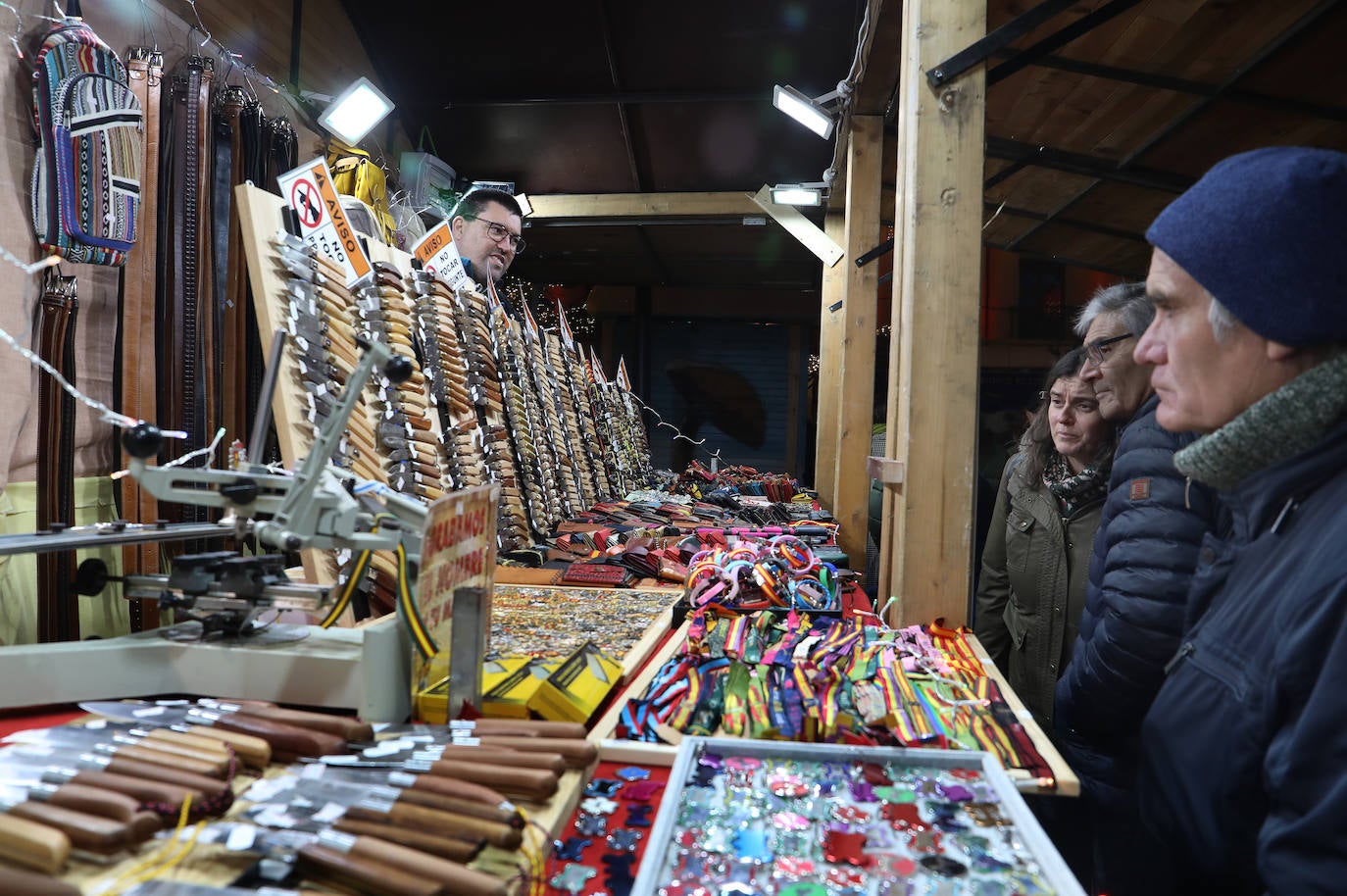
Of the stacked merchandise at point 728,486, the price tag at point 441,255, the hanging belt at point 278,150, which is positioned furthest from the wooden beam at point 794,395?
the hanging belt at point 278,150

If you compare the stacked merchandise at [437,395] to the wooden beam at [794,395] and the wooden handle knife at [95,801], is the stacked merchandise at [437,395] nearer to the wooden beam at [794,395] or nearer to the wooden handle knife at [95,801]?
the wooden handle knife at [95,801]

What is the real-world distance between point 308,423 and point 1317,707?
2.49 m

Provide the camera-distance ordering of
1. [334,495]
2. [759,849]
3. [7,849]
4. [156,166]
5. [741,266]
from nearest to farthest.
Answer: [7,849], [759,849], [334,495], [156,166], [741,266]

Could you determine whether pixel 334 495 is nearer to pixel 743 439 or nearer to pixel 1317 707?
pixel 1317 707

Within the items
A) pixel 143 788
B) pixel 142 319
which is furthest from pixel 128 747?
pixel 142 319

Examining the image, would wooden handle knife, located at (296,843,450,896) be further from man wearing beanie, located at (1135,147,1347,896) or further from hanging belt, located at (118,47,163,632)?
hanging belt, located at (118,47,163,632)

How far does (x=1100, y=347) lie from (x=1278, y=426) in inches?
57.1

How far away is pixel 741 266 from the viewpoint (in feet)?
36.0

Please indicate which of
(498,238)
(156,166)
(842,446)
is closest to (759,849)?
(156,166)

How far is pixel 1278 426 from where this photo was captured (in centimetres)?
130

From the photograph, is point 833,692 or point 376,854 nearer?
point 376,854

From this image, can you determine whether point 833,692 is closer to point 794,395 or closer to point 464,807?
point 464,807

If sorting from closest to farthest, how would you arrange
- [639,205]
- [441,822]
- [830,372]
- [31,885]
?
[31,885] → [441,822] → [830,372] → [639,205]

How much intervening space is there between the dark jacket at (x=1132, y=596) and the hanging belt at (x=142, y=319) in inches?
122
